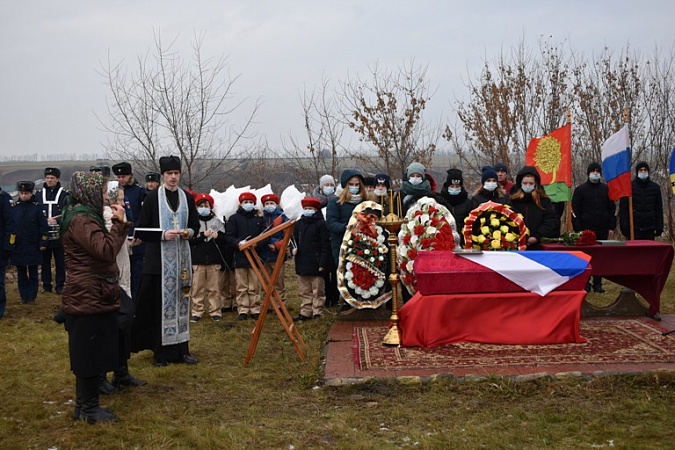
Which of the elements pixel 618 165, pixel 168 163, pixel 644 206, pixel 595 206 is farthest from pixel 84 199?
pixel 644 206

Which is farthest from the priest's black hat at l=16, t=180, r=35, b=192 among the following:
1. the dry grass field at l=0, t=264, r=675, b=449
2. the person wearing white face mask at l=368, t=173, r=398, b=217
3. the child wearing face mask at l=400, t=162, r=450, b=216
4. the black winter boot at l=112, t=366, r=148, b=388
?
the child wearing face mask at l=400, t=162, r=450, b=216

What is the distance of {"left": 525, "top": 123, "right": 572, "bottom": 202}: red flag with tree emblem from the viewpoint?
9.35 m

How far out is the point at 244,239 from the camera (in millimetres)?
9234

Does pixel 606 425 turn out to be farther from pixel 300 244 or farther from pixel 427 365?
pixel 300 244

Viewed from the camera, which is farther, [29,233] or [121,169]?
[29,233]

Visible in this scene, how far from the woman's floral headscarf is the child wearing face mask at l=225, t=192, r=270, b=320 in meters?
4.08

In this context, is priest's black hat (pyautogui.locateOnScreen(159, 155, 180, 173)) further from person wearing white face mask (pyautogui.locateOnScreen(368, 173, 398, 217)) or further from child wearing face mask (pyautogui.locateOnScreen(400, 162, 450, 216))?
child wearing face mask (pyautogui.locateOnScreen(400, 162, 450, 216))

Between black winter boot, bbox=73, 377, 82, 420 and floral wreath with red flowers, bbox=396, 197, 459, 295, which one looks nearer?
black winter boot, bbox=73, 377, 82, 420

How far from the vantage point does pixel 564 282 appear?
22.9 feet

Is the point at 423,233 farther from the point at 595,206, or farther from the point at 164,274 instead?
the point at 595,206

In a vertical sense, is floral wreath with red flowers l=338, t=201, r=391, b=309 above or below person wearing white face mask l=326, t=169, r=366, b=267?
below

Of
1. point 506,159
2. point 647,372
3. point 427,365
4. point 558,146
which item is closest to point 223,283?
point 427,365

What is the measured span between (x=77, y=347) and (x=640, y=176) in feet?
29.3

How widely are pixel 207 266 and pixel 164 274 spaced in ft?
9.15
